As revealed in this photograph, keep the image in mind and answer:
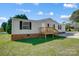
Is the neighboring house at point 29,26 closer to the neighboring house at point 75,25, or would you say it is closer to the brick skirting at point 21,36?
the brick skirting at point 21,36

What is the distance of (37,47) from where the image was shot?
22.0 ft

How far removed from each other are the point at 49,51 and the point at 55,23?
96 cm

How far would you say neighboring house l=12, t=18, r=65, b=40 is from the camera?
6895mm

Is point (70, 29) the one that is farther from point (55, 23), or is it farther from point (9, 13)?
point (9, 13)

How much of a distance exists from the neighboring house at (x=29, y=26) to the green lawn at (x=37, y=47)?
0.72 ft

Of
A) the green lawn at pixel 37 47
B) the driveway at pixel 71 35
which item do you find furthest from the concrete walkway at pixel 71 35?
the green lawn at pixel 37 47

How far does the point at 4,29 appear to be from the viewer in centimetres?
673

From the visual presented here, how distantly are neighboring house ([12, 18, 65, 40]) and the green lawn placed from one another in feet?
0.72

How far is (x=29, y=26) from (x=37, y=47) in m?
0.97

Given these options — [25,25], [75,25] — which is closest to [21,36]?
[25,25]

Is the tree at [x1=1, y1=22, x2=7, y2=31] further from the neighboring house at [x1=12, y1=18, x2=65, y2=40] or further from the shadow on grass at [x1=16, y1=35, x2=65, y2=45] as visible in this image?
the shadow on grass at [x1=16, y1=35, x2=65, y2=45]

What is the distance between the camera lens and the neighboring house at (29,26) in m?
6.89

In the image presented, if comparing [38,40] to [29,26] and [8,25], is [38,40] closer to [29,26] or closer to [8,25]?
[29,26]

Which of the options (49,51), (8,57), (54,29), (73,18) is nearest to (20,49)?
(8,57)
